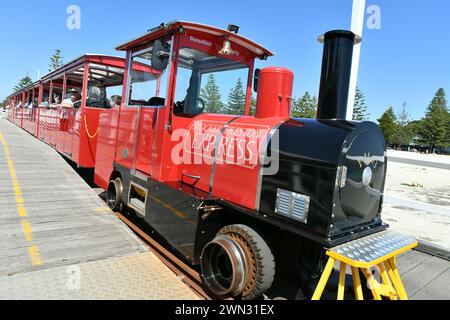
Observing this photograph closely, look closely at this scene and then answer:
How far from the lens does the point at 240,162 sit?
10.6ft

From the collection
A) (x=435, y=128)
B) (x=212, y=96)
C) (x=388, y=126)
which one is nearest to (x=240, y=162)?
(x=212, y=96)

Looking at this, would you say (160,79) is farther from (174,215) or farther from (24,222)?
(24,222)

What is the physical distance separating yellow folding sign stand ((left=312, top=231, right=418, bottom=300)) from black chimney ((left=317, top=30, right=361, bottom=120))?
1.12m

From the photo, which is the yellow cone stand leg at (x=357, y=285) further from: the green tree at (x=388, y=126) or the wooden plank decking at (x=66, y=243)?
the green tree at (x=388, y=126)

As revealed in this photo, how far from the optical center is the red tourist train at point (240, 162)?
2641 millimetres

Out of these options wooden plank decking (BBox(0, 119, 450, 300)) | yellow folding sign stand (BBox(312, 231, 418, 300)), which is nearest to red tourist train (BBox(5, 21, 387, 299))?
yellow folding sign stand (BBox(312, 231, 418, 300))

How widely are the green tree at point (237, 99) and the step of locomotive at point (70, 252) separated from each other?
2073mm

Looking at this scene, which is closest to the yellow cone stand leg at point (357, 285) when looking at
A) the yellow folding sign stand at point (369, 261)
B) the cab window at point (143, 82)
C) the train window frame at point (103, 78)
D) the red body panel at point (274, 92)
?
the yellow folding sign stand at point (369, 261)

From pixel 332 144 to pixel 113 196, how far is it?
4.19 meters

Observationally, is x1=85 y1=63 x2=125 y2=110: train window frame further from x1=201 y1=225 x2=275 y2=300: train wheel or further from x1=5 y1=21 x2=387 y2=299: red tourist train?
x1=201 y1=225 x2=275 y2=300: train wheel

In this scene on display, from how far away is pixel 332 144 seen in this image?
2539mm

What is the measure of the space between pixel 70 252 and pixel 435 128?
257 ft
